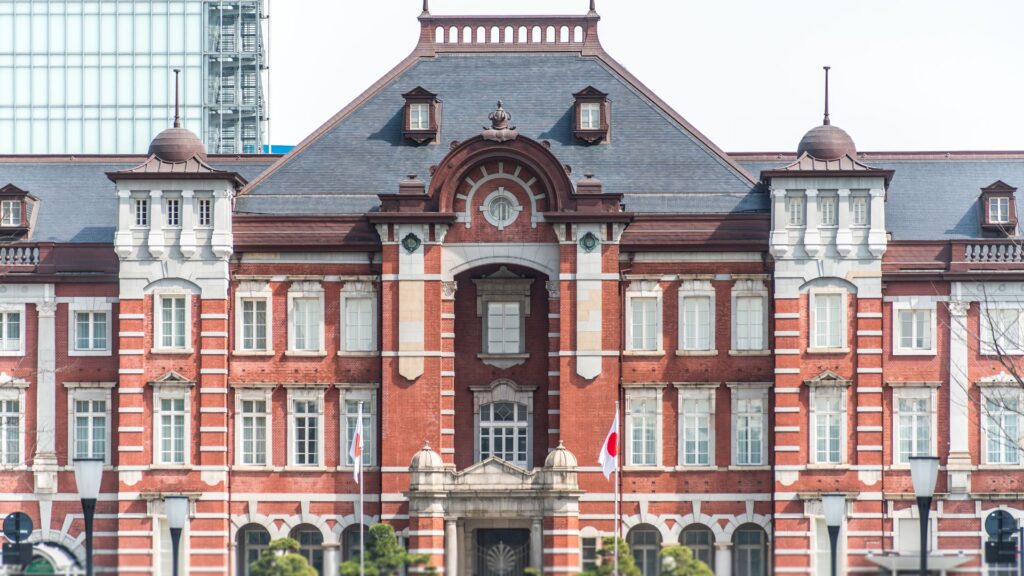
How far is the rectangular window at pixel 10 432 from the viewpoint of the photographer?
75.6 metres

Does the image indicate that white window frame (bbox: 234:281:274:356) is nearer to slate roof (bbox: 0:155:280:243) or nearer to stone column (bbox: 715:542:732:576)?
slate roof (bbox: 0:155:280:243)

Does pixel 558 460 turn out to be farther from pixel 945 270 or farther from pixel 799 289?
pixel 945 270

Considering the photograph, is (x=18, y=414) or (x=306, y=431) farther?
(x=18, y=414)

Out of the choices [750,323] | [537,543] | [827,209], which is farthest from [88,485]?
[827,209]

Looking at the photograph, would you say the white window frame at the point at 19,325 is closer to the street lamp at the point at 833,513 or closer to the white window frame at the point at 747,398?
the white window frame at the point at 747,398

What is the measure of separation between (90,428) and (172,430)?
3.11 m

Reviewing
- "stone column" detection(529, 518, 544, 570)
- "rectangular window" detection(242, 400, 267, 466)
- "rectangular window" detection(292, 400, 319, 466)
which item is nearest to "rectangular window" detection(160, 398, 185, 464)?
"rectangular window" detection(242, 400, 267, 466)

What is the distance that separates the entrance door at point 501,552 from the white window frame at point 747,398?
280 inches

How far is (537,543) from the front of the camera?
235 ft

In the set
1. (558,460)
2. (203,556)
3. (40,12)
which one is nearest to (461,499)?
(558,460)

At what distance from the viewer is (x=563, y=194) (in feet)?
243

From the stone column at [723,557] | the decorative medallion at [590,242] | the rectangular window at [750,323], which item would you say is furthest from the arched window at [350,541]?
the rectangular window at [750,323]

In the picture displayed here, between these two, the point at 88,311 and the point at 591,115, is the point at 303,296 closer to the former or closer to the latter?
the point at 88,311

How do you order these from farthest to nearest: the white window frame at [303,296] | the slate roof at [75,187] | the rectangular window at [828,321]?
the slate roof at [75,187] → the white window frame at [303,296] → the rectangular window at [828,321]
